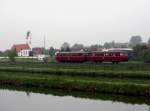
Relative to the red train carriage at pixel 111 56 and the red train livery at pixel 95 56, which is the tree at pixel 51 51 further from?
the red train carriage at pixel 111 56

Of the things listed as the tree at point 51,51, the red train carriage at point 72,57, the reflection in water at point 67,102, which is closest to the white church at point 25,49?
the tree at point 51,51

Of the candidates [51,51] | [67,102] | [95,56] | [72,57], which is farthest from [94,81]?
[51,51]

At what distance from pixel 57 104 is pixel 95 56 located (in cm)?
3016

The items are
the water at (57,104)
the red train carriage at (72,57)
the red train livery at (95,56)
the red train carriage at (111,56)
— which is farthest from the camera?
the red train carriage at (72,57)

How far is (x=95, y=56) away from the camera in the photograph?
2286 inches

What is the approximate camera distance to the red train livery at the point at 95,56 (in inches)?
2147

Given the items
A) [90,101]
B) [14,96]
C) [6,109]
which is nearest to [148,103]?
[90,101]

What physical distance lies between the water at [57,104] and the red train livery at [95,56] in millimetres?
23203

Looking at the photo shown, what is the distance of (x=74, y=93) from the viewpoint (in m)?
33.0

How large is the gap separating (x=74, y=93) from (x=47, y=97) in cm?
256

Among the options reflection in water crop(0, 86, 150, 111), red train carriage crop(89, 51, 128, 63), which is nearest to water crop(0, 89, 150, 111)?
reflection in water crop(0, 86, 150, 111)

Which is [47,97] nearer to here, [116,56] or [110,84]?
[110,84]

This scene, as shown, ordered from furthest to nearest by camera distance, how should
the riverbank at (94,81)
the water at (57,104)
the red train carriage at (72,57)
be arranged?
the red train carriage at (72,57)
the riverbank at (94,81)
the water at (57,104)

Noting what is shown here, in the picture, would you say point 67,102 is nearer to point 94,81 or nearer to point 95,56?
point 94,81
